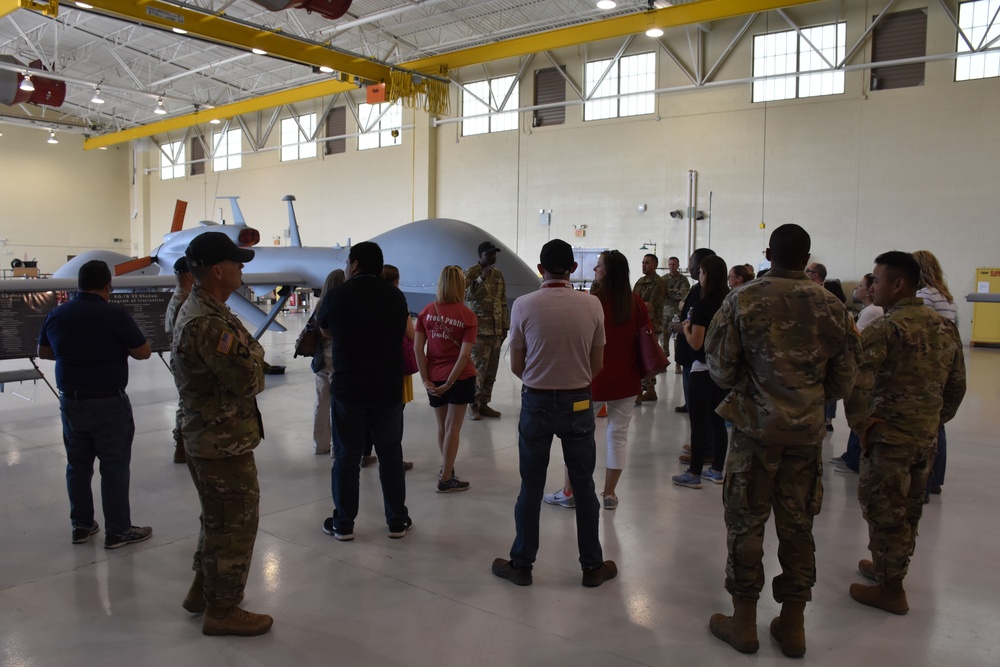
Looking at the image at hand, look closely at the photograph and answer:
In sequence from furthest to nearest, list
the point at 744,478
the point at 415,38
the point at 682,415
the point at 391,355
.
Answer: the point at 415,38 → the point at 682,415 → the point at 391,355 → the point at 744,478

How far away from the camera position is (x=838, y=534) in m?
3.92

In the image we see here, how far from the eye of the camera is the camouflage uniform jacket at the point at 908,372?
300 cm

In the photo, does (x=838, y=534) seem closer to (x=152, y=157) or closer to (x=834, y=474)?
(x=834, y=474)

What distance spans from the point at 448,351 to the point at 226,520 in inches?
82.5

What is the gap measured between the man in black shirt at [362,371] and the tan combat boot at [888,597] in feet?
7.86

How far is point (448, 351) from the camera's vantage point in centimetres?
456

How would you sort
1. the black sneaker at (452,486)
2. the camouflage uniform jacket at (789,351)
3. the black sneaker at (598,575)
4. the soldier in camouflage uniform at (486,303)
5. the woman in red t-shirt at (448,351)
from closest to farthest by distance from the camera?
the camouflage uniform jacket at (789,351) → the black sneaker at (598,575) → the woman in red t-shirt at (448,351) → the black sneaker at (452,486) → the soldier in camouflage uniform at (486,303)

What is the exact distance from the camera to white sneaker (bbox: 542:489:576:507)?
4.34 m

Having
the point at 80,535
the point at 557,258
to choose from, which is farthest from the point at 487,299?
the point at 80,535

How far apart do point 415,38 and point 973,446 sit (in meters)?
16.0

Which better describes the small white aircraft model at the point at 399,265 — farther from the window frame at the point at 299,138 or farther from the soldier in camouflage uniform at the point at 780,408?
the window frame at the point at 299,138

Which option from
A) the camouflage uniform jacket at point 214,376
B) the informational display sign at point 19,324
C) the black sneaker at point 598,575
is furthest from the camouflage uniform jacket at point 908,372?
the informational display sign at point 19,324

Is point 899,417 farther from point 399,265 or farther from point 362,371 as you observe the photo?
point 399,265

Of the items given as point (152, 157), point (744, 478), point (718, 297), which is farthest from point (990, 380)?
point (152, 157)
